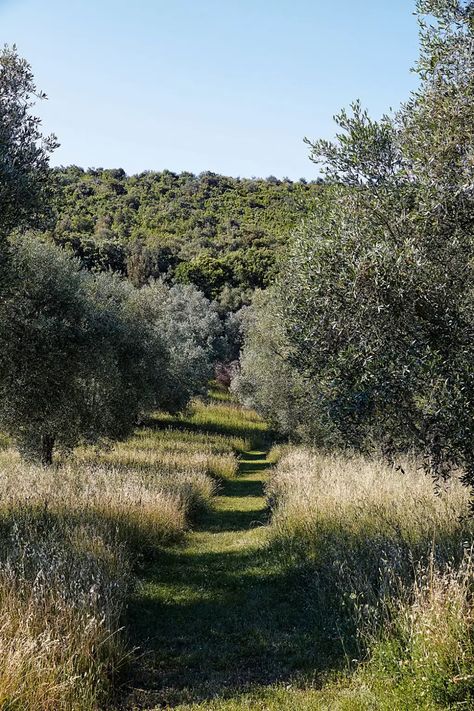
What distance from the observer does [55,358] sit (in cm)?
1517

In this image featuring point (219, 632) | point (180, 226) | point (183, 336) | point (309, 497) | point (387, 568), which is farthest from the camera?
point (180, 226)

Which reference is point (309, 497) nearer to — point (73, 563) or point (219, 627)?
point (219, 627)

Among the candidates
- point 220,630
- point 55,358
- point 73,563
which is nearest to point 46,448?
point 55,358

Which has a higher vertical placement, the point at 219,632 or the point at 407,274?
the point at 407,274

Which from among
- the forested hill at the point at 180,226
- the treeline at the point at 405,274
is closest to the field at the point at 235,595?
the treeline at the point at 405,274

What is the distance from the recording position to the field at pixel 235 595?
5.55m

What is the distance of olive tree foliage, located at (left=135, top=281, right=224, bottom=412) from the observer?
33.2m

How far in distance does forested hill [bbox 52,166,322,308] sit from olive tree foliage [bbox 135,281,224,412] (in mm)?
7923

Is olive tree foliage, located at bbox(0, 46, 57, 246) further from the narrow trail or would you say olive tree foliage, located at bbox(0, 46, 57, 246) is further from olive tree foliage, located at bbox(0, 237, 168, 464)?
the narrow trail

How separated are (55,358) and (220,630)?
948 centimetres

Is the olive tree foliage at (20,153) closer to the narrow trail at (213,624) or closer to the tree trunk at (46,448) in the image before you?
the narrow trail at (213,624)

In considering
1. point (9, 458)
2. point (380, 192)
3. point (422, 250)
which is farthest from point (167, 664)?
point (9, 458)

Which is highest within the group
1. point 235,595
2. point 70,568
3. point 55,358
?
point 55,358

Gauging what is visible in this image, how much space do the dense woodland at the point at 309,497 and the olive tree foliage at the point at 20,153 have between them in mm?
36
